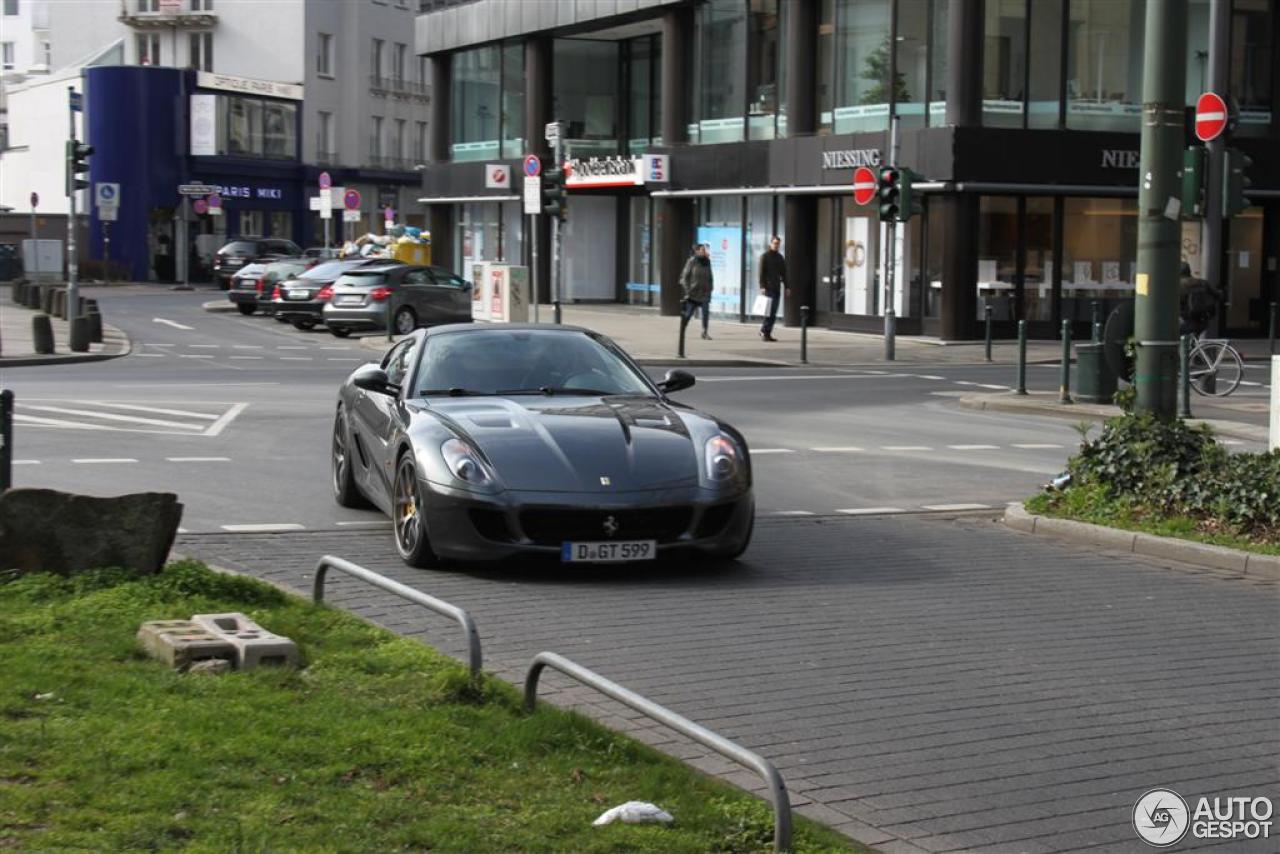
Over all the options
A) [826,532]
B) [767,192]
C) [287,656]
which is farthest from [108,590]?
[767,192]

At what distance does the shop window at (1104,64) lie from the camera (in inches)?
1474

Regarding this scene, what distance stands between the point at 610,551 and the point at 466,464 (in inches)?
37.2

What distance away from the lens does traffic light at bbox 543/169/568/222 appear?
3381 centimetres

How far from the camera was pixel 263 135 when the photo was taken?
80188 mm

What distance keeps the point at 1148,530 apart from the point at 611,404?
3583 mm

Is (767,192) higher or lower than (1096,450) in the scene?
higher

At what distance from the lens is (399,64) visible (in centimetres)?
9112

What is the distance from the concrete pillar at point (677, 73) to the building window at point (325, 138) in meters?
40.5

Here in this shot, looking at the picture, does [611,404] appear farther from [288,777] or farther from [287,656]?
[288,777]

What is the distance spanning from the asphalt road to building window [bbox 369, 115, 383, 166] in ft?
190

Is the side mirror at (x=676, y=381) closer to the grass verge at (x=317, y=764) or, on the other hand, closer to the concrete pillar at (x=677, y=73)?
the grass verge at (x=317, y=764)

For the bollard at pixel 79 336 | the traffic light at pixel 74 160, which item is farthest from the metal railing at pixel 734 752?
the traffic light at pixel 74 160

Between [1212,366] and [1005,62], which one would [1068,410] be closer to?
[1212,366]

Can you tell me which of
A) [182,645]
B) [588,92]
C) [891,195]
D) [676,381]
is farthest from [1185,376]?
[588,92]
